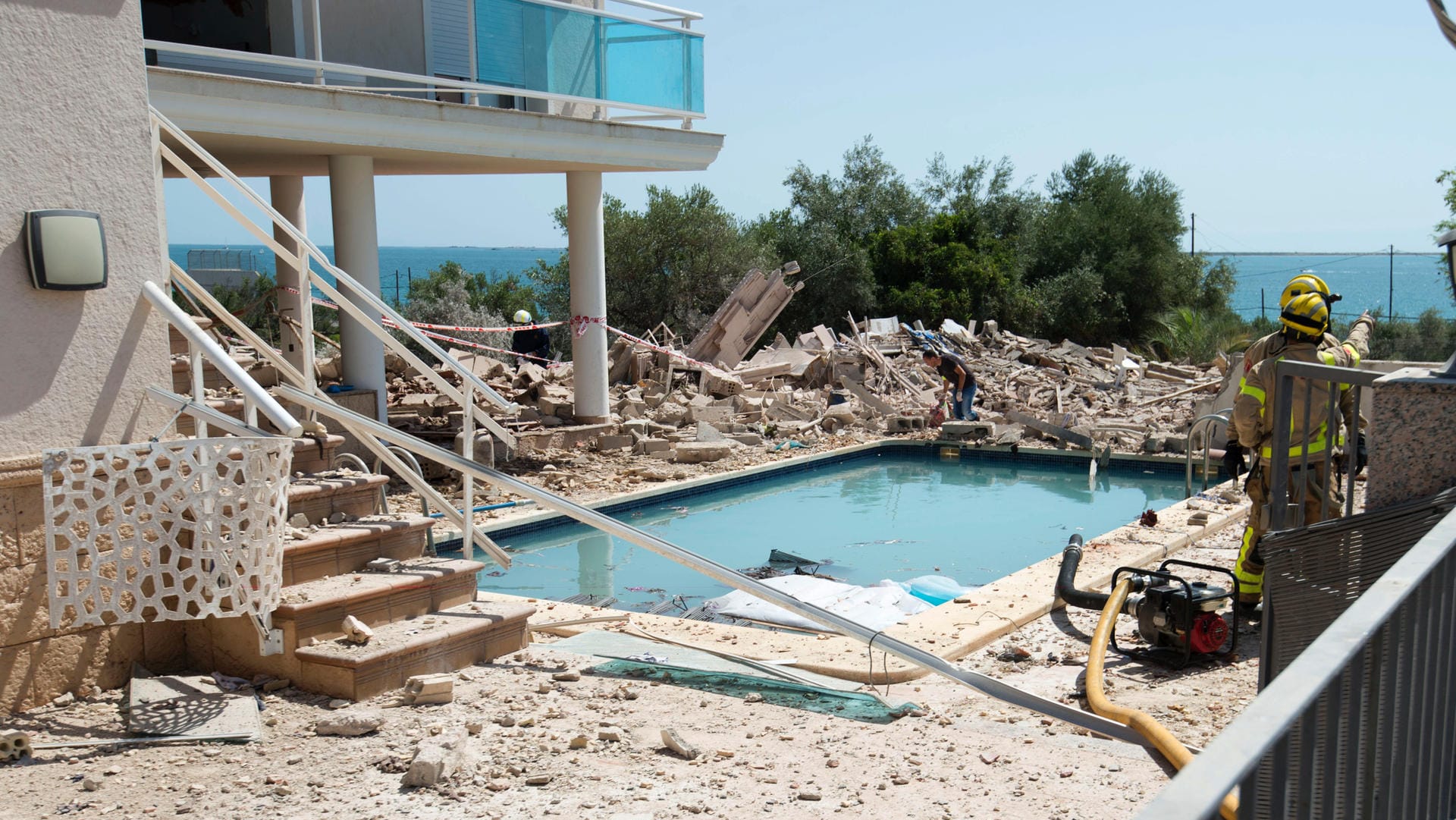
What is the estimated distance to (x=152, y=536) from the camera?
4871 mm

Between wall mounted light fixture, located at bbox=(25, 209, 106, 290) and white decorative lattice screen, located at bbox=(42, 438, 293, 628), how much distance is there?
0.77 metres

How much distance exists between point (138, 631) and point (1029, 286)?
3299cm

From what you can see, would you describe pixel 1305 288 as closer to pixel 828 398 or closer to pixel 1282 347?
pixel 1282 347

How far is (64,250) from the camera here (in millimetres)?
4719

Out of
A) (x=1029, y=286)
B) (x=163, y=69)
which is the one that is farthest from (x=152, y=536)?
(x=1029, y=286)

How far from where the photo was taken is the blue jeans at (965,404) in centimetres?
1783

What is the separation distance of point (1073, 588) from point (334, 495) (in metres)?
4.22

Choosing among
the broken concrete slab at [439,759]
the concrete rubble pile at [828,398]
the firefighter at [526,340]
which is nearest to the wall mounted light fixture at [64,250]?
the broken concrete slab at [439,759]

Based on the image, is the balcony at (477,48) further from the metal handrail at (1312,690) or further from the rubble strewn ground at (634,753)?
the metal handrail at (1312,690)

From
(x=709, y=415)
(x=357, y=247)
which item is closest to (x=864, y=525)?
(x=709, y=415)

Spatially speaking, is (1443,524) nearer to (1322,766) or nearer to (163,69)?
(1322,766)

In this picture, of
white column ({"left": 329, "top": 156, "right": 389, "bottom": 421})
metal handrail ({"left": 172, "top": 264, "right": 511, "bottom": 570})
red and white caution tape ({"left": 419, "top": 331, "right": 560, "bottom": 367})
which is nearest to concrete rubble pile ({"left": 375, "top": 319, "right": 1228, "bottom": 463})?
red and white caution tape ({"left": 419, "top": 331, "right": 560, "bottom": 367})

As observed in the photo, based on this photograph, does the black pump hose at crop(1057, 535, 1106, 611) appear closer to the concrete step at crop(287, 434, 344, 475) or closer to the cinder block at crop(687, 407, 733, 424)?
the concrete step at crop(287, 434, 344, 475)

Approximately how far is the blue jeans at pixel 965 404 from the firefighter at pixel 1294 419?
11.3 m
